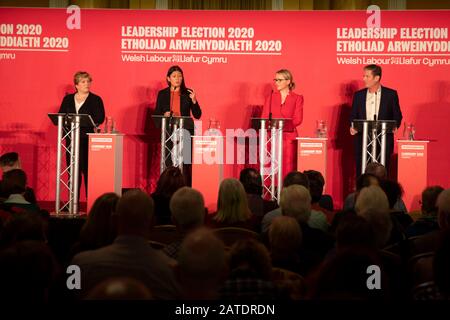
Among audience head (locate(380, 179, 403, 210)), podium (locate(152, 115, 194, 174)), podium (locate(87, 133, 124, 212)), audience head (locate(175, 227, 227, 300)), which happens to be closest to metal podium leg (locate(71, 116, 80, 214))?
podium (locate(87, 133, 124, 212))

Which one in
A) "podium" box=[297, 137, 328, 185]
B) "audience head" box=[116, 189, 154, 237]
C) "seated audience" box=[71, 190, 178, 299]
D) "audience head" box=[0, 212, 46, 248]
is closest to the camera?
"seated audience" box=[71, 190, 178, 299]

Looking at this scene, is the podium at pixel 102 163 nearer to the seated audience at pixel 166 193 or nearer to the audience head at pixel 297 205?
the seated audience at pixel 166 193

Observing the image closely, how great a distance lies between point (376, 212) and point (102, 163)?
509 cm

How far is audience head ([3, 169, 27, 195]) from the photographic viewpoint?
5.21 meters

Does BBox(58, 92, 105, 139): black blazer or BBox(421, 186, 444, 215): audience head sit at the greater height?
BBox(58, 92, 105, 139): black blazer

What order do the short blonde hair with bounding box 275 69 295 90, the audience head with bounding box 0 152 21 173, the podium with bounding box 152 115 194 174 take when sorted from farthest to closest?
the short blonde hair with bounding box 275 69 295 90 < the podium with bounding box 152 115 194 174 < the audience head with bounding box 0 152 21 173

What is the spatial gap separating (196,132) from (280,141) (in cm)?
157

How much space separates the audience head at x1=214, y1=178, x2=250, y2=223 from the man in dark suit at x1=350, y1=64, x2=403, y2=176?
4.76 metres

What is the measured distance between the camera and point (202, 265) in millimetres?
2432

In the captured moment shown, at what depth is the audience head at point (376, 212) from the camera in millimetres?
3906

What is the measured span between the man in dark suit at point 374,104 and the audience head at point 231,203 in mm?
4759

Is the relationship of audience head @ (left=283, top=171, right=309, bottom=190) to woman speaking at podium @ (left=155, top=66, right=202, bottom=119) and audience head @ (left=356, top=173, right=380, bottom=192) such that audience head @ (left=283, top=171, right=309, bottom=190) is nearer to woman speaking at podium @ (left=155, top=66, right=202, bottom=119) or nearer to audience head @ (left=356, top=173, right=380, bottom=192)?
audience head @ (left=356, top=173, right=380, bottom=192)

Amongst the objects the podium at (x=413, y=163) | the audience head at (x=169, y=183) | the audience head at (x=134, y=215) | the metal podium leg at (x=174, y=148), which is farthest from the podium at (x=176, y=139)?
the audience head at (x=134, y=215)

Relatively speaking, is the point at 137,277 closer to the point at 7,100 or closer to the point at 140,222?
the point at 140,222
